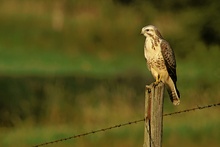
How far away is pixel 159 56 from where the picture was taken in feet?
33.4

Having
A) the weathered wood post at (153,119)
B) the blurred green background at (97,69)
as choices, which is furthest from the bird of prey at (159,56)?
the weathered wood post at (153,119)

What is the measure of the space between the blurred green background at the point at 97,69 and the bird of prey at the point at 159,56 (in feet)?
7.37

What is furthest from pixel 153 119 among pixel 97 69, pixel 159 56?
pixel 97 69

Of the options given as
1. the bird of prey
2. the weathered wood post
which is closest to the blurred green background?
the bird of prey

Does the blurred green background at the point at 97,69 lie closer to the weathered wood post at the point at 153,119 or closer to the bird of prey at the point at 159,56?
the bird of prey at the point at 159,56

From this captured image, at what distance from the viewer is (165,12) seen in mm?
23312

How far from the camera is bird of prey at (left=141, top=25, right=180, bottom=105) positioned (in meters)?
10.1

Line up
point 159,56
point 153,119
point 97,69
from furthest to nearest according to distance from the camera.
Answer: point 97,69, point 159,56, point 153,119

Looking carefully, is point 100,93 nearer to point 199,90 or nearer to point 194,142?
point 199,90

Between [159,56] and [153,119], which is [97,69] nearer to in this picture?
[159,56]

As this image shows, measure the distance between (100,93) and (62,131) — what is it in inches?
96.8

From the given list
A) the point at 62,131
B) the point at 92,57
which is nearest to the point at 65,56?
the point at 92,57

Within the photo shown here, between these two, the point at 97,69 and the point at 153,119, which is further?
the point at 97,69

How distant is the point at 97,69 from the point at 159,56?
10.5 meters
